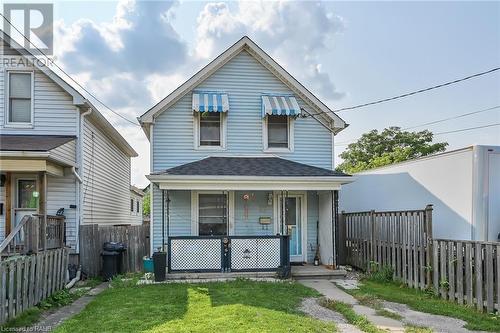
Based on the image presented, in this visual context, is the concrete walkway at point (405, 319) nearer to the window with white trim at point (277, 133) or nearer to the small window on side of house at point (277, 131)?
the window with white trim at point (277, 133)

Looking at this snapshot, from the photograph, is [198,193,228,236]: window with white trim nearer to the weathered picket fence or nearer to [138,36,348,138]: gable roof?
[138,36,348,138]: gable roof

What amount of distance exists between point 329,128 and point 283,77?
7.76ft

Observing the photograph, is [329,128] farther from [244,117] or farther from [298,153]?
[244,117]

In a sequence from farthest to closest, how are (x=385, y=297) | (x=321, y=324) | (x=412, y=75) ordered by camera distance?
(x=412, y=75) → (x=385, y=297) → (x=321, y=324)

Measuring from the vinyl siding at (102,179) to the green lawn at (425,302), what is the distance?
888 centimetres

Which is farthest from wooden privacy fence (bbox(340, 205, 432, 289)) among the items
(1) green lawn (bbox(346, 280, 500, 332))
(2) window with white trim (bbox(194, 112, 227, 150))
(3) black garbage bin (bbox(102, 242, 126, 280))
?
(3) black garbage bin (bbox(102, 242, 126, 280))

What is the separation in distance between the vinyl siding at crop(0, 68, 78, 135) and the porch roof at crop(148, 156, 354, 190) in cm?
322

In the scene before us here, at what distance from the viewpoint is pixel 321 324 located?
6895 mm

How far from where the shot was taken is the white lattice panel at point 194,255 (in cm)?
1165

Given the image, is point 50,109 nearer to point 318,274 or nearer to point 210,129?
point 210,129

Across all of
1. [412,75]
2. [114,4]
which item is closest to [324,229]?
[412,75]

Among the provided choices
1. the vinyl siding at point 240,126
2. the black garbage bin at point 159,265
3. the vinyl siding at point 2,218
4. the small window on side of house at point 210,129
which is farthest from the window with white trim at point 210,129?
the vinyl siding at point 2,218

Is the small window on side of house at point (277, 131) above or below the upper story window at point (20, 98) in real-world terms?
below

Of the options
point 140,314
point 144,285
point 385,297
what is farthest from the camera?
point 144,285
